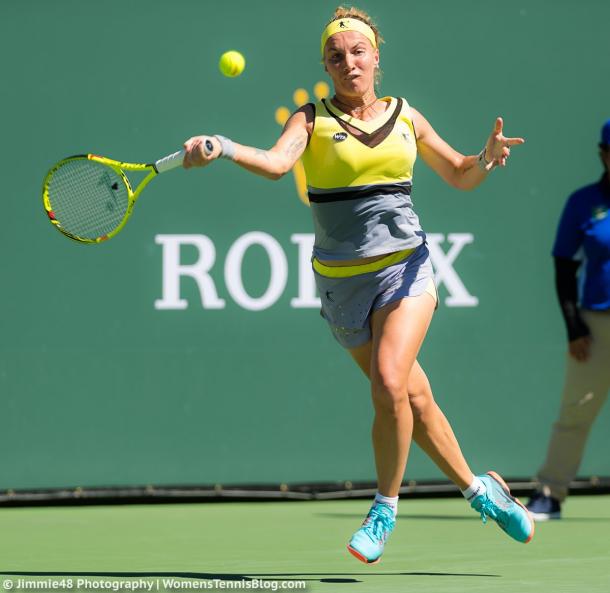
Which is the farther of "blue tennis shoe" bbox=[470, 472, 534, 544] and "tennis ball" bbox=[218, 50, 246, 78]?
"tennis ball" bbox=[218, 50, 246, 78]

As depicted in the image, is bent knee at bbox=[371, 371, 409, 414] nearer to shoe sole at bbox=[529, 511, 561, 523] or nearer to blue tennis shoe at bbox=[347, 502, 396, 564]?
blue tennis shoe at bbox=[347, 502, 396, 564]

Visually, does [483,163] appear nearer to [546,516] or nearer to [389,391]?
[389,391]

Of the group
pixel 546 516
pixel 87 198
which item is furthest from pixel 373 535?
pixel 546 516

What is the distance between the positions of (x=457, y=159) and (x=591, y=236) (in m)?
1.53

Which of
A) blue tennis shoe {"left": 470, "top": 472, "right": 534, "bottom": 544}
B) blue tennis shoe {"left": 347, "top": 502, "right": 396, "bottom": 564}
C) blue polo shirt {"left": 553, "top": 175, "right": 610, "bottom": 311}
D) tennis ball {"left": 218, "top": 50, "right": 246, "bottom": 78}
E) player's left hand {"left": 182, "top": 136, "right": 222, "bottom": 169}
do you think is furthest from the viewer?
blue polo shirt {"left": 553, "top": 175, "right": 610, "bottom": 311}

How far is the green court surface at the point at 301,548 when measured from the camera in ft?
14.8

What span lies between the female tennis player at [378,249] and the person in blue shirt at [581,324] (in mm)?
1513

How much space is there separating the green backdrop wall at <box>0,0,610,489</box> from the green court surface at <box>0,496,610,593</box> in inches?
13.1

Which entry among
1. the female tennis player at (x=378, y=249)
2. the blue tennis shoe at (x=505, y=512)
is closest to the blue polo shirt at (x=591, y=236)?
the female tennis player at (x=378, y=249)

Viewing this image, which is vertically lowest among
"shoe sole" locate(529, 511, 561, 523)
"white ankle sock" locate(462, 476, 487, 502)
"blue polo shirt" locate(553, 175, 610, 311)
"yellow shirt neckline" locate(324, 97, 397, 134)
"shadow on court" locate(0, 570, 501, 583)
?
"shoe sole" locate(529, 511, 561, 523)

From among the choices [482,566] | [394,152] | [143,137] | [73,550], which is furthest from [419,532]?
[143,137]

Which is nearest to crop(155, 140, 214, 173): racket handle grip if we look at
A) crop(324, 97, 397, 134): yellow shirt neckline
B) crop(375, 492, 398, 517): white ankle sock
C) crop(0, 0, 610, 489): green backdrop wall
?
crop(324, 97, 397, 134): yellow shirt neckline

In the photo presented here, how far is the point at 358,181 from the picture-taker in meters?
Result: 4.66

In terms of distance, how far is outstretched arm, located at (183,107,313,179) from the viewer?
408cm
